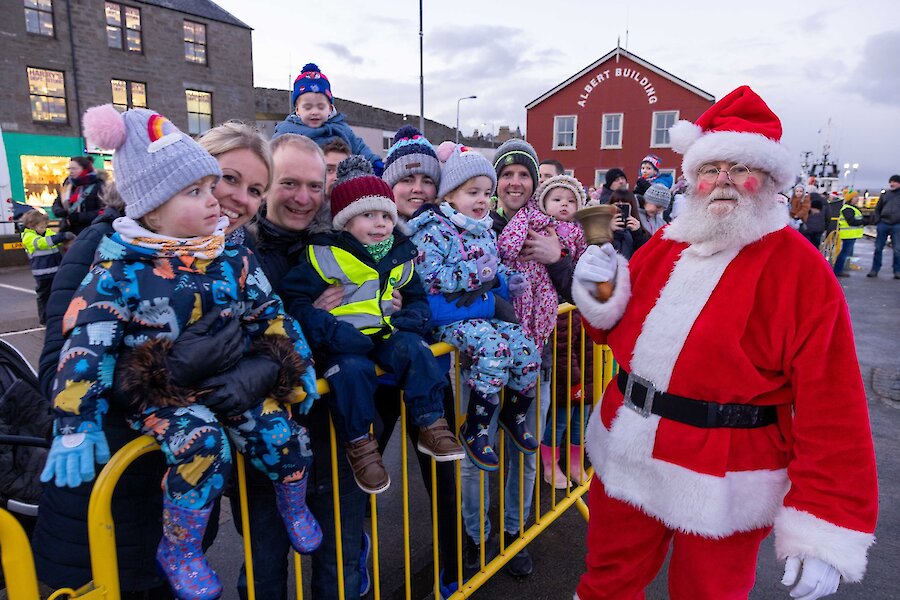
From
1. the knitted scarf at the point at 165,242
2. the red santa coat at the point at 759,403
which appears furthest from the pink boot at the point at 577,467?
the knitted scarf at the point at 165,242

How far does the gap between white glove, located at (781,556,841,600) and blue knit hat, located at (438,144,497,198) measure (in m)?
2.09

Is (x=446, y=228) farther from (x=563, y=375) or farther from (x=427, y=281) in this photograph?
(x=563, y=375)

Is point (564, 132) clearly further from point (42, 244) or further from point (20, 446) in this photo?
point (20, 446)

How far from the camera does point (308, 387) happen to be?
1.87 meters

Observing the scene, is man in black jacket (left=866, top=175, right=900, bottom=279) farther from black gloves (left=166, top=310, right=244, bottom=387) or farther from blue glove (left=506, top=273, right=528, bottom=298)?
black gloves (left=166, top=310, right=244, bottom=387)

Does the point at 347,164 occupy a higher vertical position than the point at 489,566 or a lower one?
higher

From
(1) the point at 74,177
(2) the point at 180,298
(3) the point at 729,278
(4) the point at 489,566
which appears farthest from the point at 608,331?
(1) the point at 74,177

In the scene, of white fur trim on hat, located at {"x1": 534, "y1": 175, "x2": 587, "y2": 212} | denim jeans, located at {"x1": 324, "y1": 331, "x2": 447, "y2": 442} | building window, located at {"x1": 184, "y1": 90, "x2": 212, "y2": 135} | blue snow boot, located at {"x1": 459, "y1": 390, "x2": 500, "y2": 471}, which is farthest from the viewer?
building window, located at {"x1": 184, "y1": 90, "x2": 212, "y2": 135}

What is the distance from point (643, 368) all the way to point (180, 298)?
160 centimetres

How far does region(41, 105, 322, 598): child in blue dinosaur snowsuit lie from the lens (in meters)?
1.44

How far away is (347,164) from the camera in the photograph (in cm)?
271

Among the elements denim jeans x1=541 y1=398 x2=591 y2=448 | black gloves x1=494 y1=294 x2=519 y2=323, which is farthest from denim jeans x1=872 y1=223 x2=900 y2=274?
black gloves x1=494 y1=294 x2=519 y2=323

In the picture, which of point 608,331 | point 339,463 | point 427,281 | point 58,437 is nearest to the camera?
point 58,437

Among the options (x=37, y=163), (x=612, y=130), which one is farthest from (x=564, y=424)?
(x=612, y=130)
